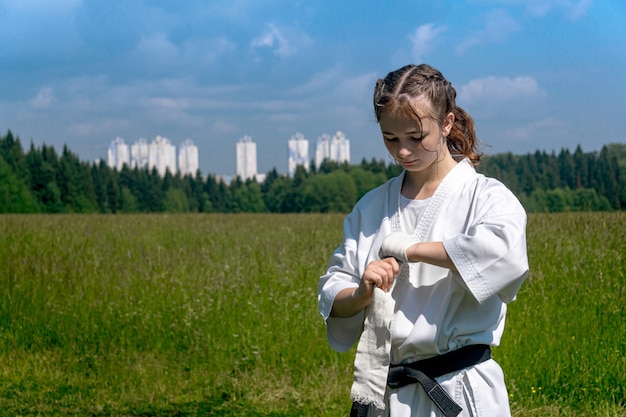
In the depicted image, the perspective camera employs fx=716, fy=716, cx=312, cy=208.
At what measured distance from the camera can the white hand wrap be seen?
1792 mm

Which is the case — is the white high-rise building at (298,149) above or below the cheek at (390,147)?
above

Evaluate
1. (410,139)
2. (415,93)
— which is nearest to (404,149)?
(410,139)

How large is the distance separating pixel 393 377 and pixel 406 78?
31.4 inches

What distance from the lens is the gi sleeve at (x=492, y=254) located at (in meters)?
1.76

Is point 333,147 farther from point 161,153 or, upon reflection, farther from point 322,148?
point 161,153

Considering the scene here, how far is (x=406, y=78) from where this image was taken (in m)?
1.92

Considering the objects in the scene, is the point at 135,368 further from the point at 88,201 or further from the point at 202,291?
the point at 88,201

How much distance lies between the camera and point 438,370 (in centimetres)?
186

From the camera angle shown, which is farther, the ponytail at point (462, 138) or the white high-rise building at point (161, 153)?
the white high-rise building at point (161, 153)

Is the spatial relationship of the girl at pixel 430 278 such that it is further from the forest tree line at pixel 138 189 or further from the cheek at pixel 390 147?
the forest tree line at pixel 138 189

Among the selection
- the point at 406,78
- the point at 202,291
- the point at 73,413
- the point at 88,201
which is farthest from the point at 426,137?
the point at 88,201

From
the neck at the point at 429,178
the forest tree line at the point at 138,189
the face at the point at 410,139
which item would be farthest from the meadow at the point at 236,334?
the forest tree line at the point at 138,189

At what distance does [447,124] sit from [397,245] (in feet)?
1.33

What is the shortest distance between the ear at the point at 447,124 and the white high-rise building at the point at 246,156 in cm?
14579
